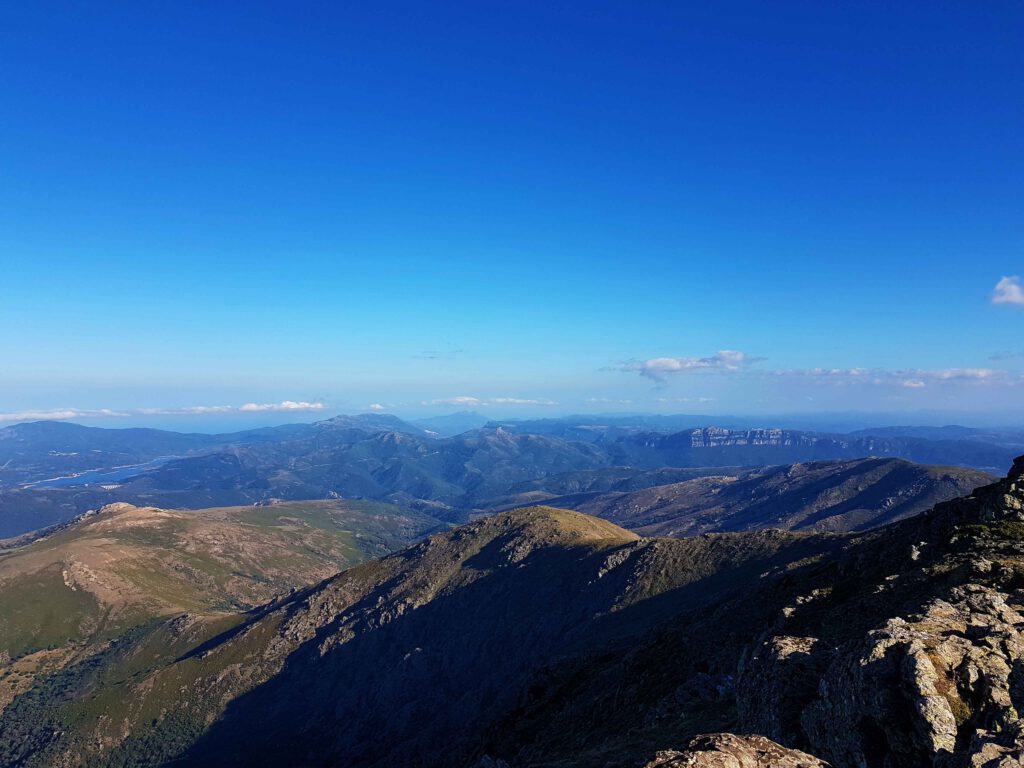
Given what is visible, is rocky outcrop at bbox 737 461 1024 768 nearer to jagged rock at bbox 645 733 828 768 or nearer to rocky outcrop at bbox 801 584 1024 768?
rocky outcrop at bbox 801 584 1024 768

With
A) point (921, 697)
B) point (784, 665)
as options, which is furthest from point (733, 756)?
point (784, 665)

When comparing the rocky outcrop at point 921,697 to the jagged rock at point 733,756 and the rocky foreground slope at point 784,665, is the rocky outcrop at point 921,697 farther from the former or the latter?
the jagged rock at point 733,756

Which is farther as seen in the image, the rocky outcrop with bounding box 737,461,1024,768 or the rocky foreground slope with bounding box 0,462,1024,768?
the rocky foreground slope with bounding box 0,462,1024,768

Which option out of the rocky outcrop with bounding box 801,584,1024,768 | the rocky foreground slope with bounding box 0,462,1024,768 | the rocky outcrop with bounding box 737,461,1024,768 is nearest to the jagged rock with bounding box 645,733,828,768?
the rocky foreground slope with bounding box 0,462,1024,768

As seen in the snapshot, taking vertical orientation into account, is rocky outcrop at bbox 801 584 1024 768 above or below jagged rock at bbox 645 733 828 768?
above

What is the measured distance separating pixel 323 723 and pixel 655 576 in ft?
445

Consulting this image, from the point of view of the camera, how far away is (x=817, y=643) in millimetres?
36031

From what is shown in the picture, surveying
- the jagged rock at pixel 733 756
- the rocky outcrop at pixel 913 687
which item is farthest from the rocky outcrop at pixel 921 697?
the jagged rock at pixel 733 756

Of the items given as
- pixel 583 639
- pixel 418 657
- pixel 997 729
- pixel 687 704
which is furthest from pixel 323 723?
pixel 997 729

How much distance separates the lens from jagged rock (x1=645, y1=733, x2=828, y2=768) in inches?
886

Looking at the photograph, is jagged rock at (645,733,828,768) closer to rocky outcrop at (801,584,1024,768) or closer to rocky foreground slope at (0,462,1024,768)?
rocky foreground slope at (0,462,1024,768)

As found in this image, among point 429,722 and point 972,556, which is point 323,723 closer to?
point 429,722

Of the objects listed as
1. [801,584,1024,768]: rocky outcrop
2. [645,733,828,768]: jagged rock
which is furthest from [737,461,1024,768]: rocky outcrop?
[645,733,828,768]: jagged rock

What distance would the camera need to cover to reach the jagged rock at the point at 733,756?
73.9ft
